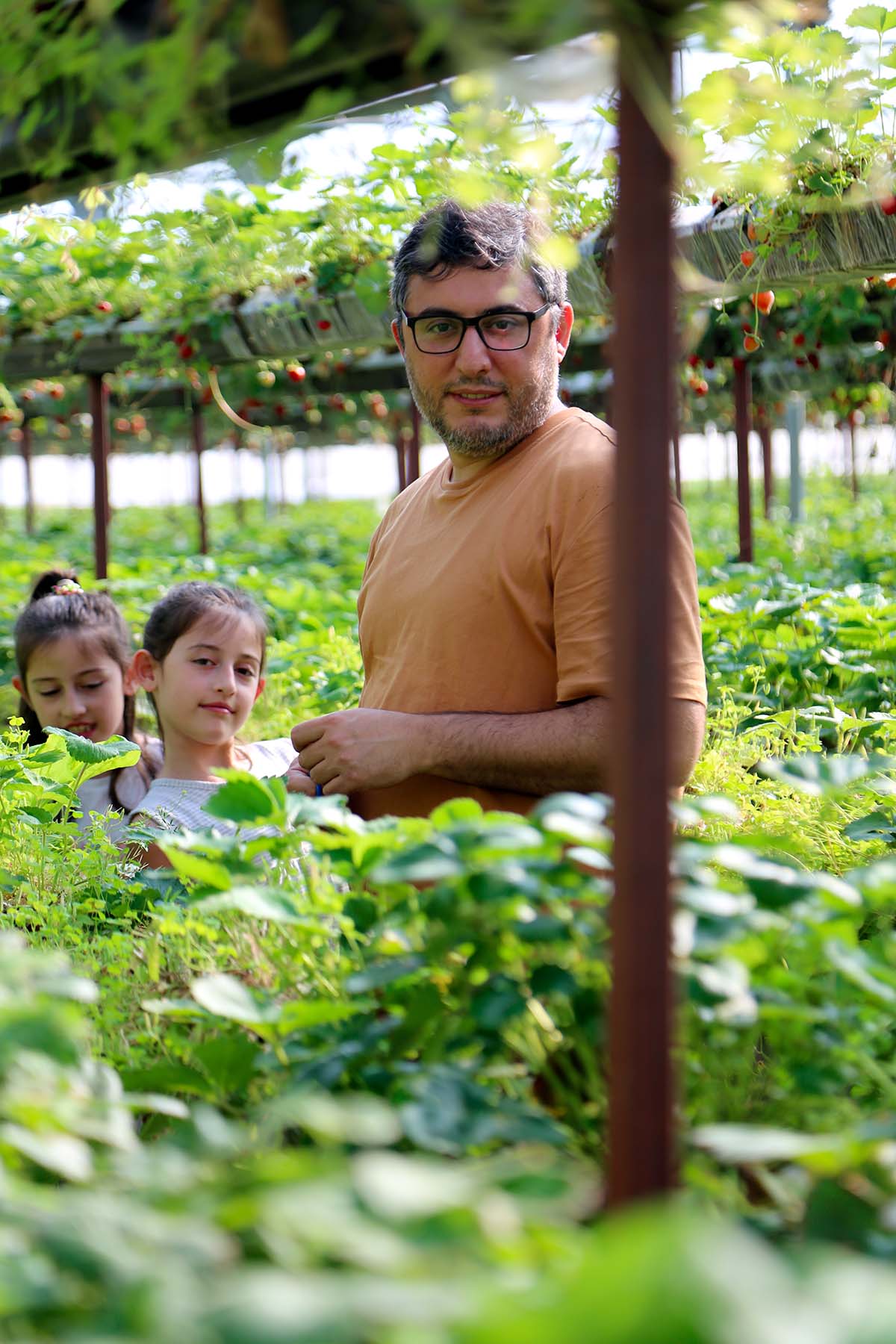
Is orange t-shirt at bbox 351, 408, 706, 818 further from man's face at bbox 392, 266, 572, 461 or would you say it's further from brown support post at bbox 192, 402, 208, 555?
brown support post at bbox 192, 402, 208, 555

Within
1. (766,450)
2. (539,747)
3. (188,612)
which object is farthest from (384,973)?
(766,450)

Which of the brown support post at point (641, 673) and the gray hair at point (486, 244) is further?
the gray hair at point (486, 244)

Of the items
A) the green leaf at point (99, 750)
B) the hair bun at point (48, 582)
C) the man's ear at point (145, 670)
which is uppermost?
the hair bun at point (48, 582)

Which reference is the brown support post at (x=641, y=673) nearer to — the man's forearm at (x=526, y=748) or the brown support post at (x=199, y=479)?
the man's forearm at (x=526, y=748)

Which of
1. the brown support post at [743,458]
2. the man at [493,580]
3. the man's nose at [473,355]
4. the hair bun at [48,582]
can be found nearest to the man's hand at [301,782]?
the man at [493,580]

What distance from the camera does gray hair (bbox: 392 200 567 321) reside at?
236cm

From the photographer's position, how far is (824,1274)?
0.70m

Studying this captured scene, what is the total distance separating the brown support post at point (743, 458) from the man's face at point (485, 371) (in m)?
5.11

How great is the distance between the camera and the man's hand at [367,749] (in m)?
2.20

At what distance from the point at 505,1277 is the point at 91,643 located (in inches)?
122

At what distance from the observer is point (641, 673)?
94 cm

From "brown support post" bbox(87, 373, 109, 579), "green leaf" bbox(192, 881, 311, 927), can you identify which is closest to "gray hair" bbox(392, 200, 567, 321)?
"green leaf" bbox(192, 881, 311, 927)

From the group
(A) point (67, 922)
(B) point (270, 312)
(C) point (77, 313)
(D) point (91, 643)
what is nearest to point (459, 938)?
(A) point (67, 922)

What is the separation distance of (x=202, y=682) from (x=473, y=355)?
112cm
